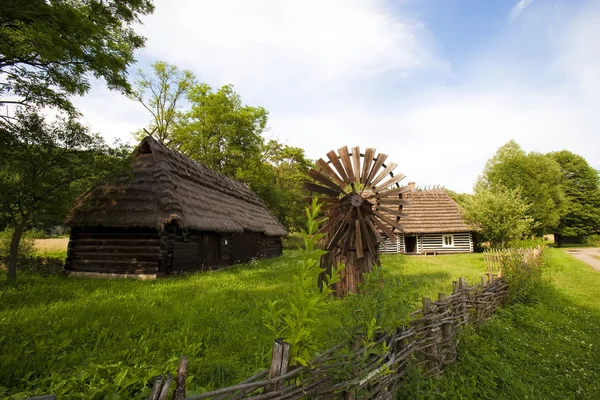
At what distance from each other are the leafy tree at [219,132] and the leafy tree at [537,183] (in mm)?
23225

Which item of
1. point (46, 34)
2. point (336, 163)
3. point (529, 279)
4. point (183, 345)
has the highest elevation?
point (46, 34)

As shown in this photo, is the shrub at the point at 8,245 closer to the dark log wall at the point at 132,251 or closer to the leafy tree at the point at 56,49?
the dark log wall at the point at 132,251

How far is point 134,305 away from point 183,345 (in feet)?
8.72

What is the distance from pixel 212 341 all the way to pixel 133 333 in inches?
54.6

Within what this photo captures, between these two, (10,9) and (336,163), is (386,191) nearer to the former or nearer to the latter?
(336,163)

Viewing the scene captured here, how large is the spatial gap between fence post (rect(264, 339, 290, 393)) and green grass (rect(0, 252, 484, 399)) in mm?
476

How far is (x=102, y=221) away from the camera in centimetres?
1102

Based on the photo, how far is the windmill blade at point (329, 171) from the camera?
8.74m

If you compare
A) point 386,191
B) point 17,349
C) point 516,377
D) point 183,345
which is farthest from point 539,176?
point 17,349

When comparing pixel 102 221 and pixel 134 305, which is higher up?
pixel 102 221

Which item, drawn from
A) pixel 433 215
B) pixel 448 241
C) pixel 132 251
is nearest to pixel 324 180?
pixel 132 251

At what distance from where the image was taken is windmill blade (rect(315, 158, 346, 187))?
28.7 ft

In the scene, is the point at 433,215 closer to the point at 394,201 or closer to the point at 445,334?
the point at 394,201

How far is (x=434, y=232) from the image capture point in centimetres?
2466
